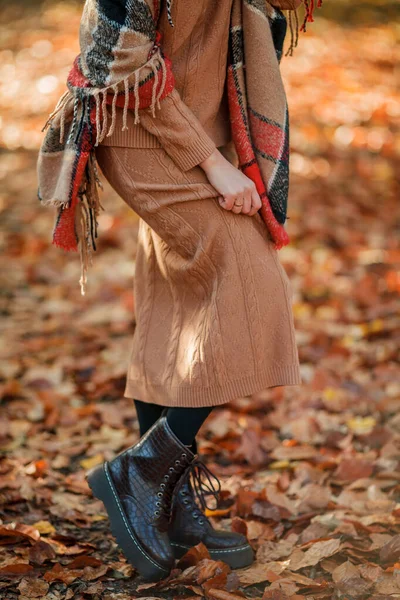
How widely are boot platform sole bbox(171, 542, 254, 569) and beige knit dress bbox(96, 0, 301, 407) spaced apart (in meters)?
0.46

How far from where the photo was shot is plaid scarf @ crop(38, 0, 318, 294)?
1806 millimetres

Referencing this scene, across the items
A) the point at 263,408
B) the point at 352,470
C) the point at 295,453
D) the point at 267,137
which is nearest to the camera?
the point at 267,137

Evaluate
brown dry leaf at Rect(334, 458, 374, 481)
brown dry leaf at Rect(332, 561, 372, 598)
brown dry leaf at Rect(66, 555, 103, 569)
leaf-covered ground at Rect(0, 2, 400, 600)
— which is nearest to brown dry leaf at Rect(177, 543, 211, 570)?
leaf-covered ground at Rect(0, 2, 400, 600)

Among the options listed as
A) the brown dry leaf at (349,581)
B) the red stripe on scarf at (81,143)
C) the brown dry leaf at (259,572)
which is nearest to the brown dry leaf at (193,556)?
the brown dry leaf at (259,572)

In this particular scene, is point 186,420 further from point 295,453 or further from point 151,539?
point 295,453

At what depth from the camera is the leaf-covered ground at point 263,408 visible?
2.17 meters

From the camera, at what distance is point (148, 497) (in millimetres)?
2123

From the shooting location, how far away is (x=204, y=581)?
2082 millimetres

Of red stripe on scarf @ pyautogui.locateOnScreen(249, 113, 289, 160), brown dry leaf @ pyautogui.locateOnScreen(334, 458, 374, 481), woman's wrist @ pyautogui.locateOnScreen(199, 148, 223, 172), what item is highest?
red stripe on scarf @ pyautogui.locateOnScreen(249, 113, 289, 160)

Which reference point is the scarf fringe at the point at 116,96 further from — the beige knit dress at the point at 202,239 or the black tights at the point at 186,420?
the black tights at the point at 186,420

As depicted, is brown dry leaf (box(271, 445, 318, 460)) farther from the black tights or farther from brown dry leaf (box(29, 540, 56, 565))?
brown dry leaf (box(29, 540, 56, 565))

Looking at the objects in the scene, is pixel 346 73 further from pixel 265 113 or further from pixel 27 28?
pixel 265 113

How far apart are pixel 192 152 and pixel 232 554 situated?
111 centimetres

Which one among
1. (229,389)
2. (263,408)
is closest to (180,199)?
(229,389)
